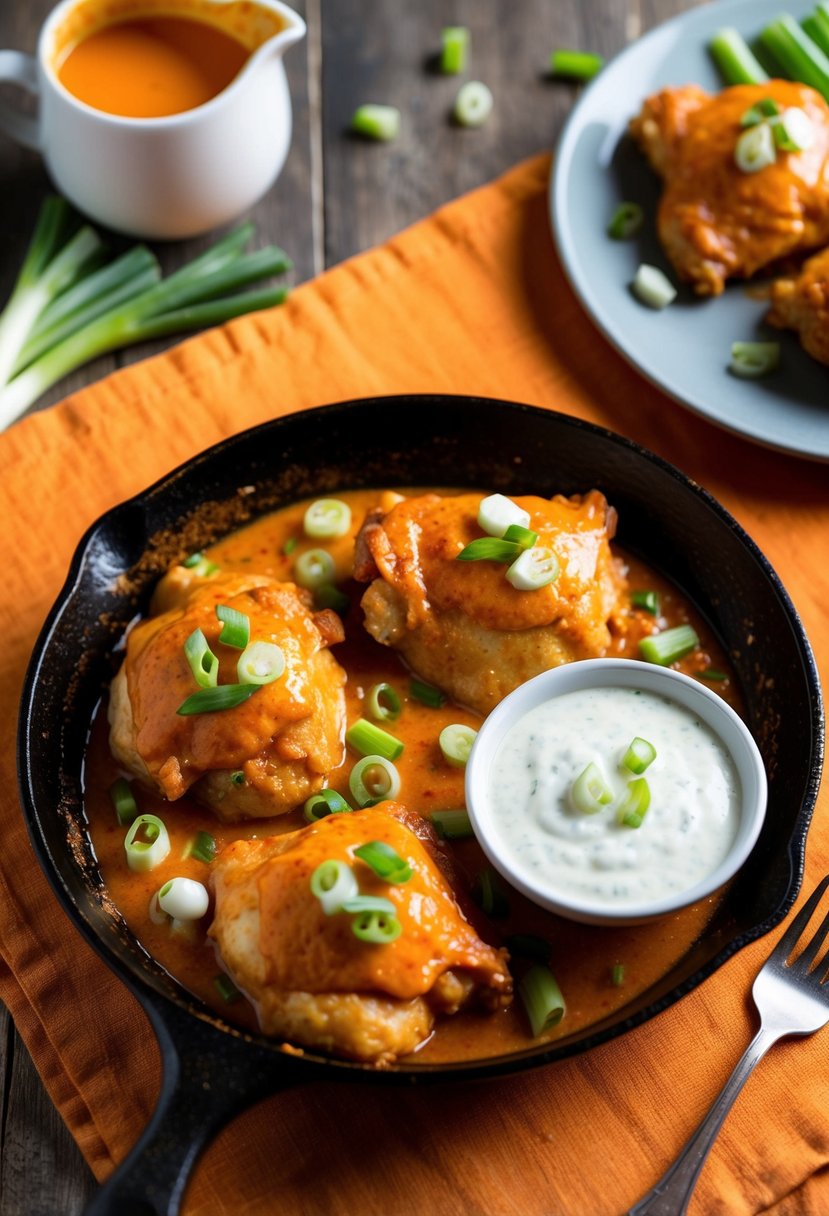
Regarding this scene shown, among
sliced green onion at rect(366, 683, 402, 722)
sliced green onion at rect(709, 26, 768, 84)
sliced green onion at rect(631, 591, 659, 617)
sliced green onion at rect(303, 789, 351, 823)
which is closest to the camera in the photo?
sliced green onion at rect(303, 789, 351, 823)

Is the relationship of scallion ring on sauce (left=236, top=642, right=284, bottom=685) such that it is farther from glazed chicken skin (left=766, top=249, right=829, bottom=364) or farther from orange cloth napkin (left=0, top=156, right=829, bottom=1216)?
glazed chicken skin (left=766, top=249, right=829, bottom=364)

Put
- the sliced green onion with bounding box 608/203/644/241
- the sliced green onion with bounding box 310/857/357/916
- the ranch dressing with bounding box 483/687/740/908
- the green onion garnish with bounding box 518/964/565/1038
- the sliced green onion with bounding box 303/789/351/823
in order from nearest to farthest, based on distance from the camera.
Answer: the sliced green onion with bounding box 310/857/357/916
the ranch dressing with bounding box 483/687/740/908
the green onion garnish with bounding box 518/964/565/1038
the sliced green onion with bounding box 303/789/351/823
the sliced green onion with bounding box 608/203/644/241

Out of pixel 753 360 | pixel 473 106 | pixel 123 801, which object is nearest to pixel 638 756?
pixel 123 801

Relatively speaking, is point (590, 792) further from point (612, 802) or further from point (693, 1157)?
point (693, 1157)

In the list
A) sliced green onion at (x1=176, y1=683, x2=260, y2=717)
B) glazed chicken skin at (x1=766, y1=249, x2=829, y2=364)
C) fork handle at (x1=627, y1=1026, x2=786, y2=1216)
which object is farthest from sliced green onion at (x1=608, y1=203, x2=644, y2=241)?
fork handle at (x1=627, y1=1026, x2=786, y2=1216)

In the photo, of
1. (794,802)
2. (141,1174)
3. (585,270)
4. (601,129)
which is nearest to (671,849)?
(794,802)

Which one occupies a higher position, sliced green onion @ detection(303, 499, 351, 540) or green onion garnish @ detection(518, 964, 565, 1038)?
sliced green onion @ detection(303, 499, 351, 540)

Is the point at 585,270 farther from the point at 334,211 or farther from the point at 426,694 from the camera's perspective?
the point at 426,694
